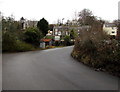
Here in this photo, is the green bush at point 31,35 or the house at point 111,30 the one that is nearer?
the house at point 111,30

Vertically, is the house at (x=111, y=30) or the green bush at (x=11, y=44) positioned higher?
the house at (x=111, y=30)

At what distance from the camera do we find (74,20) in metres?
50.4

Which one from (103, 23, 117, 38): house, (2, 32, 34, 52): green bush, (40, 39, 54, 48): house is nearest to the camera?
(103, 23, 117, 38): house

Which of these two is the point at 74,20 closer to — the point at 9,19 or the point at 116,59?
the point at 9,19

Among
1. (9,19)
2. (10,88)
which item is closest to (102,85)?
(10,88)

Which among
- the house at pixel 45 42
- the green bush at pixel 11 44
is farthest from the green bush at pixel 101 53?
the house at pixel 45 42

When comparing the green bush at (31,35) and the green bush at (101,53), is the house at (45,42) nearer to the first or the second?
the green bush at (31,35)

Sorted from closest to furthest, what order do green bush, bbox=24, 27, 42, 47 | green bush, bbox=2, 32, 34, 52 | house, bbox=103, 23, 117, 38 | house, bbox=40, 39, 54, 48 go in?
house, bbox=103, 23, 117, 38 < green bush, bbox=2, 32, 34, 52 < green bush, bbox=24, 27, 42, 47 < house, bbox=40, 39, 54, 48

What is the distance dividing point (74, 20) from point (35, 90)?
4732 cm

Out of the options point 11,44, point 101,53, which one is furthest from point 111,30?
point 101,53

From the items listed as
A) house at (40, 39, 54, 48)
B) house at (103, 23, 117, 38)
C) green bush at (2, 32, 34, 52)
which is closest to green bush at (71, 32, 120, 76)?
house at (103, 23, 117, 38)

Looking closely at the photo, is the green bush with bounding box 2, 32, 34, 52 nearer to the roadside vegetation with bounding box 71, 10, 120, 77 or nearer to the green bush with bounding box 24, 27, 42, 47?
the green bush with bounding box 24, 27, 42, 47

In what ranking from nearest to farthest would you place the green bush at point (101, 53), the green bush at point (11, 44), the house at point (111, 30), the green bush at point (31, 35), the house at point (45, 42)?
the green bush at point (101, 53)
the house at point (111, 30)
the green bush at point (11, 44)
the green bush at point (31, 35)
the house at point (45, 42)

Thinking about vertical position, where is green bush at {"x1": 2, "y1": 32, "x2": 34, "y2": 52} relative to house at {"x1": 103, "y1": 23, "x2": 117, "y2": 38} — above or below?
below
